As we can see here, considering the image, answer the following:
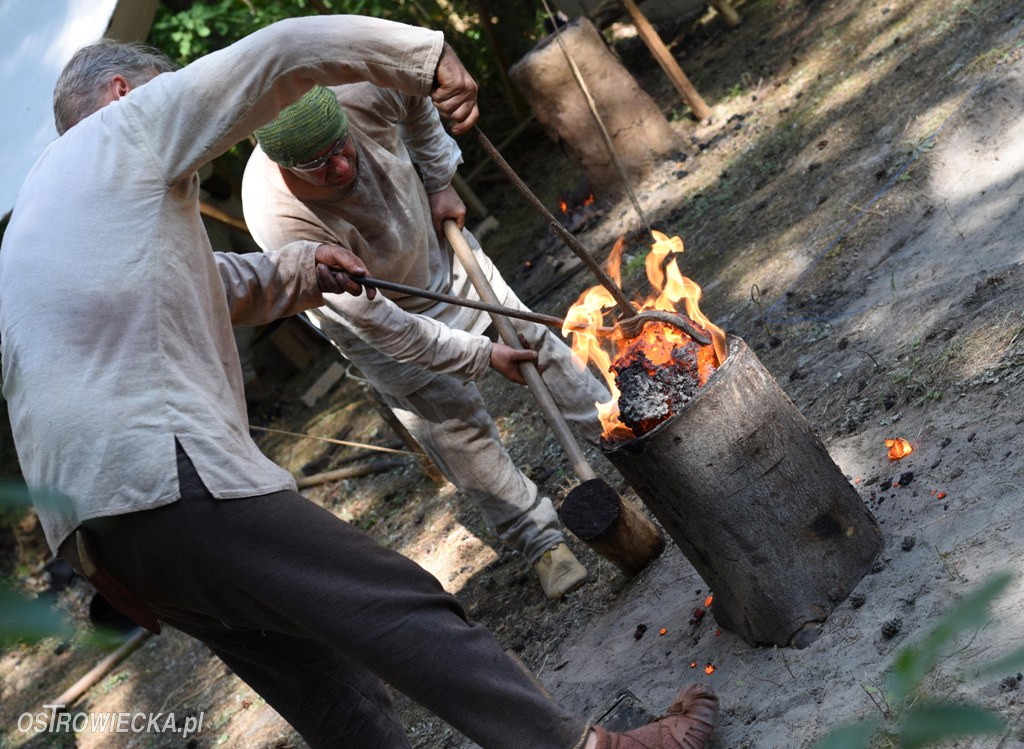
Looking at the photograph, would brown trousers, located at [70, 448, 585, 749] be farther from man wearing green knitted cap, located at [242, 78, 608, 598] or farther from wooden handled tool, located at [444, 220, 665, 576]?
man wearing green knitted cap, located at [242, 78, 608, 598]

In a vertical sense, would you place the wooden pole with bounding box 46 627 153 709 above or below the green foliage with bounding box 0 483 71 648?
below

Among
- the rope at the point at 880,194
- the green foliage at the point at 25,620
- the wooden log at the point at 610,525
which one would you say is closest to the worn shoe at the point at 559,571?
the wooden log at the point at 610,525

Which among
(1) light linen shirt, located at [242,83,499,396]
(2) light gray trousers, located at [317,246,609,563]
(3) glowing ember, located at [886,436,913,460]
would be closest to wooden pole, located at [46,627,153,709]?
(2) light gray trousers, located at [317,246,609,563]

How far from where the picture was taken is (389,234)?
408 centimetres

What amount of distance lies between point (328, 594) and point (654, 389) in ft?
3.63

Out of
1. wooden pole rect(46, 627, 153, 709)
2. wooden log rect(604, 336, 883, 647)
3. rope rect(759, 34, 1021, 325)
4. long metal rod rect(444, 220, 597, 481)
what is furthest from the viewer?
wooden pole rect(46, 627, 153, 709)

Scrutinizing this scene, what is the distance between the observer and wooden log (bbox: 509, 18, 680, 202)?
7.95m

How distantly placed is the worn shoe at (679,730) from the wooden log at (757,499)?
36cm

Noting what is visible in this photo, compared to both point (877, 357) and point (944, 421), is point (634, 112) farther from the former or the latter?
point (944, 421)

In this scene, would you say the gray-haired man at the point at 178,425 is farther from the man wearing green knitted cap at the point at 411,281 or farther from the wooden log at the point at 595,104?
the wooden log at the point at 595,104

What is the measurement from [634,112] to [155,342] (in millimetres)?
6174

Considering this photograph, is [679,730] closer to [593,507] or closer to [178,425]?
[593,507]

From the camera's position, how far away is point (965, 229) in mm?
4496

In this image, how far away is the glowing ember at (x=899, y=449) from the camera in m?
3.45
